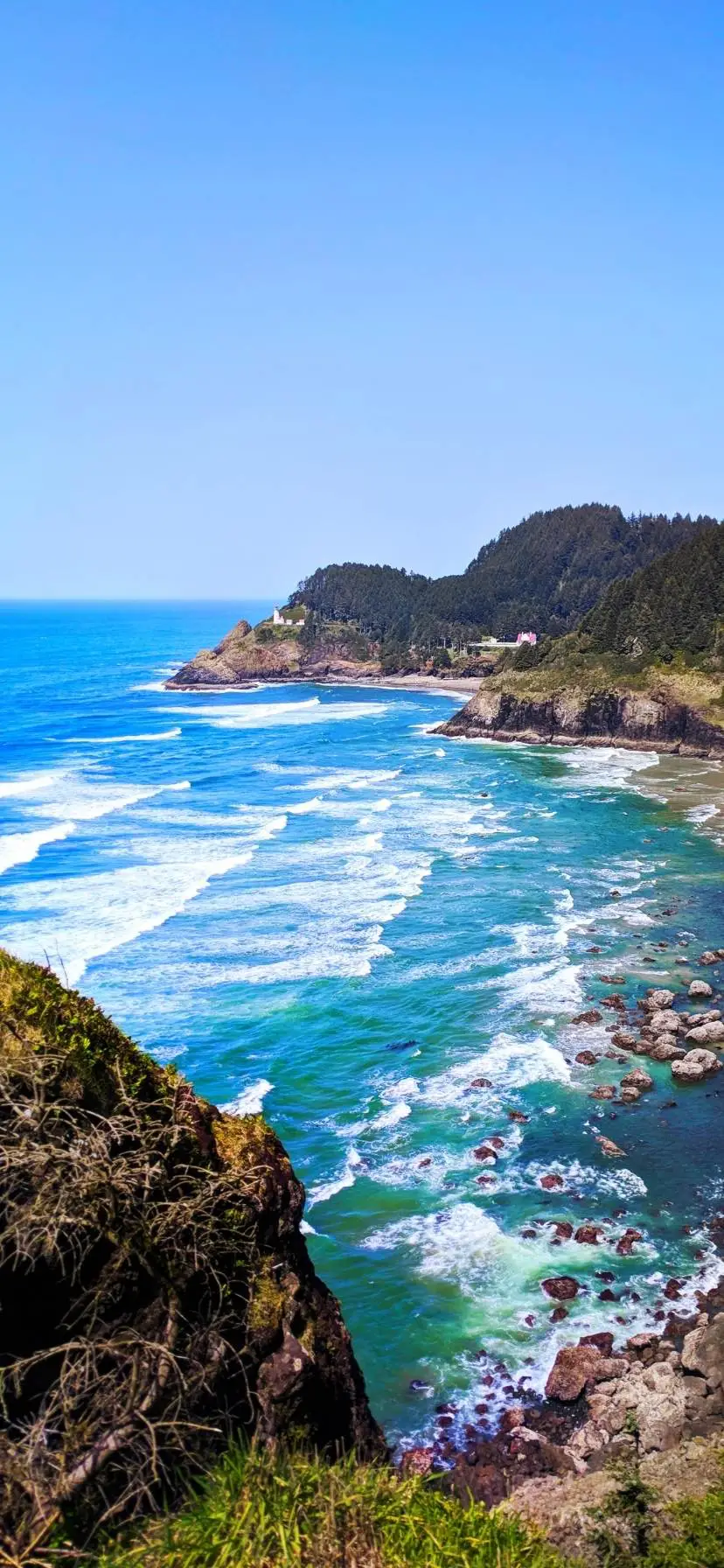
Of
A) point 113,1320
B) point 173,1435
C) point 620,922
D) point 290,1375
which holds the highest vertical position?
point 113,1320

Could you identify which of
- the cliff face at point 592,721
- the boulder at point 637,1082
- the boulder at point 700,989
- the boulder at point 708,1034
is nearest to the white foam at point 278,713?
the cliff face at point 592,721

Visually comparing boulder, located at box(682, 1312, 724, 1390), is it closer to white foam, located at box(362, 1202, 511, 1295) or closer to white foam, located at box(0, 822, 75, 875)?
white foam, located at box(362, 1202, 511, 1295)

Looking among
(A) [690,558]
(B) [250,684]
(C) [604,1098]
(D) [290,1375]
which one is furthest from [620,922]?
(B) [250,684]

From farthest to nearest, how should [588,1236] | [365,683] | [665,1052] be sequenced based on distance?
[365,683]
[665,1052]
[588,1236]

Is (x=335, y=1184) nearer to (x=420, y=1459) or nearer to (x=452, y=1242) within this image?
(x=452, y=1242)

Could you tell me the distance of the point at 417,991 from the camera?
134 feet

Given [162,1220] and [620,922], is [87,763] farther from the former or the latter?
[162,1220]

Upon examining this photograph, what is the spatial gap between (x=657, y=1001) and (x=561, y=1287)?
16.4 metres

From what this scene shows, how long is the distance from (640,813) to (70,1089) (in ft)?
215

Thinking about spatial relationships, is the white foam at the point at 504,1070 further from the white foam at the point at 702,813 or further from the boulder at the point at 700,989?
the white foam at the point at 702,813

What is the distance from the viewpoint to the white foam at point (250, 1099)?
31.3 metres

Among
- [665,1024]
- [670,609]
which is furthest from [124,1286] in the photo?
[670,609]

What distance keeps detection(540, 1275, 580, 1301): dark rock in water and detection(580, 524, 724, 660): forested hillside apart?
91.1 m

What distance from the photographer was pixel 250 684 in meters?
184
